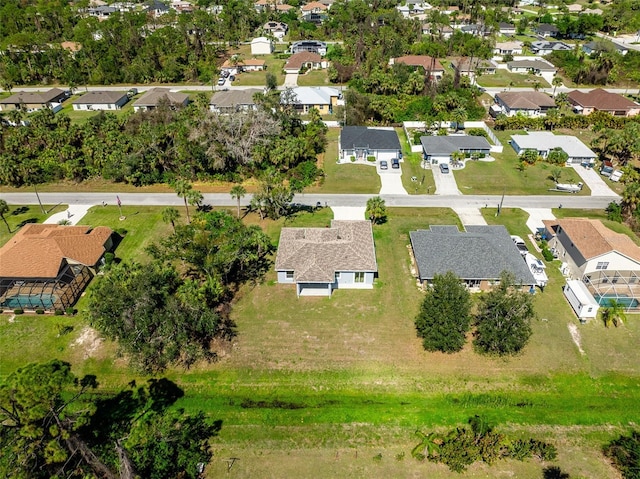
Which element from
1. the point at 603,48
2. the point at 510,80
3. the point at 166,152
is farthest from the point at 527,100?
the point at 166,152

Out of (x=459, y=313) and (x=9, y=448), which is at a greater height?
(x=9, y=448)

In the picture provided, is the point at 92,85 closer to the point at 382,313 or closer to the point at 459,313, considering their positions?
the point at 382,313

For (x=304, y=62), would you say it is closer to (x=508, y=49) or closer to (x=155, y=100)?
(x=155, y=100)

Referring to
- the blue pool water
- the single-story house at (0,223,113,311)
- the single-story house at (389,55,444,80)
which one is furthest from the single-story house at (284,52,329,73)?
the blue pool water

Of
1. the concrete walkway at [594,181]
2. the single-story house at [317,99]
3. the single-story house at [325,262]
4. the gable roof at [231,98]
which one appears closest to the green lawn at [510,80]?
the single-story house at [317,99]

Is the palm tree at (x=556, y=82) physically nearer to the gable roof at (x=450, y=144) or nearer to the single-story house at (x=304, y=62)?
the gable roof at (x=450, y=144)

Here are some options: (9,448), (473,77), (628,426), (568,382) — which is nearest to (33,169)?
(9,448)

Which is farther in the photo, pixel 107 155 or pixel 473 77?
pixel 473 77
